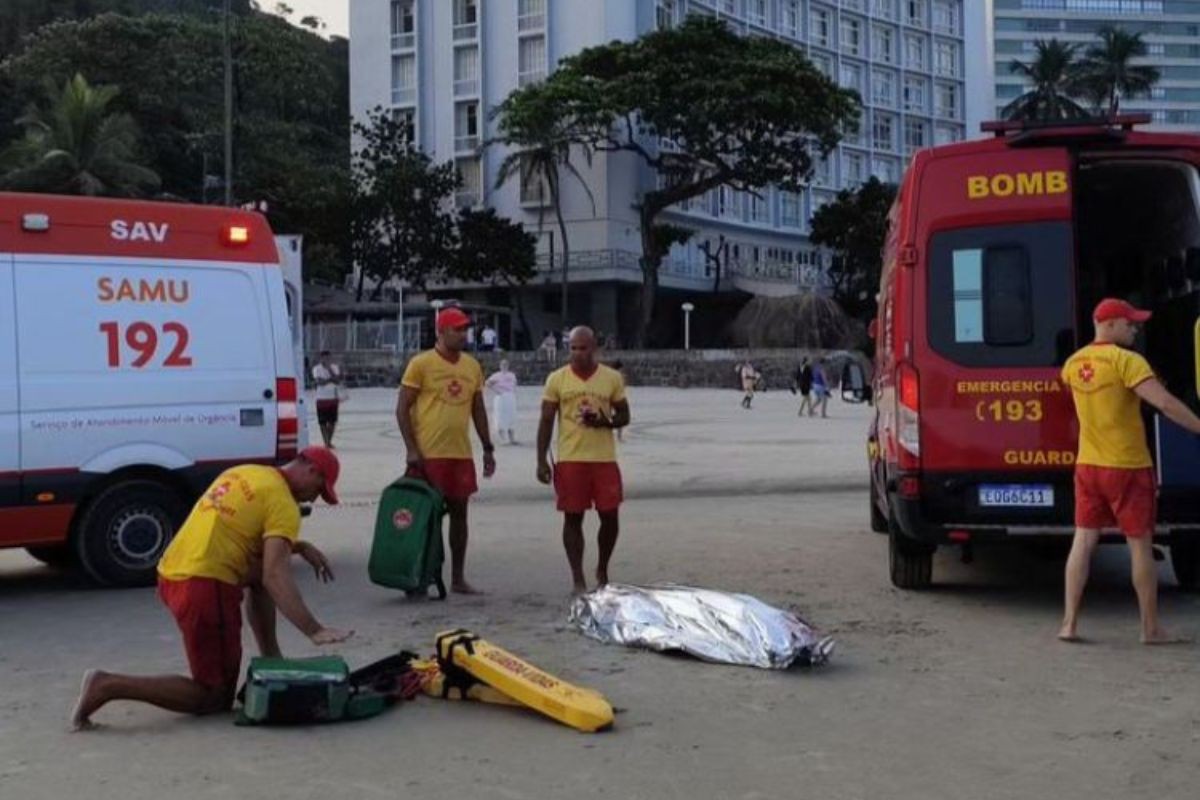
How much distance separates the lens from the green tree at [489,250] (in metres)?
59.8

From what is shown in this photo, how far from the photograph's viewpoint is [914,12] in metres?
91.1

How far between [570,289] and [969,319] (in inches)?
2295

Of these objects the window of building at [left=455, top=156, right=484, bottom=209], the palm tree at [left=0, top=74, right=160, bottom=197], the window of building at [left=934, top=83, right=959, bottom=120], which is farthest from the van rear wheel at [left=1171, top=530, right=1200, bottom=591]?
the window of building at [left=934, top=83, right=959, bottom=120]

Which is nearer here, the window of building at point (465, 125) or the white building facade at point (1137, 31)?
the window of building at point (465, 125)

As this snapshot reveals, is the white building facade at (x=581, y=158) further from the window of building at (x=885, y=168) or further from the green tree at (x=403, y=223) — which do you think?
the window of building at (x=885, y=168)

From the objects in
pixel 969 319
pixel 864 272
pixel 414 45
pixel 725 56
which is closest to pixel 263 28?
pixel 414 45

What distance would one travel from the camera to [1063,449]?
25.3 ft

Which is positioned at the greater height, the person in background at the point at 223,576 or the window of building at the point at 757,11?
the window of building at the point at 757,11

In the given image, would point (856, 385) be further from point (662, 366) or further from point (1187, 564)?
point (662, 366)

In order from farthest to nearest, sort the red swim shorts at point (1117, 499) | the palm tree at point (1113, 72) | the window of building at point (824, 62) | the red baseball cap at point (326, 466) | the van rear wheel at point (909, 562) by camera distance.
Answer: the palm tree at point (1113, 72)
the window of building at point (824, 62)
the van rear wheel at point (909, 562)
the red swim shorts at point (1117, 499)
the red baseball cap at point (326, 466)

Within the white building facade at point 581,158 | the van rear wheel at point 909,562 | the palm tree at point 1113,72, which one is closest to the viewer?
the van rear wheel at point 909,562

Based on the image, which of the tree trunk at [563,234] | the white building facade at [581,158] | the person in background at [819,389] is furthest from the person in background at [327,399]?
the tree trunk at [563,234]

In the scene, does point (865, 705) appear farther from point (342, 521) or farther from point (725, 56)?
point (725, 56)

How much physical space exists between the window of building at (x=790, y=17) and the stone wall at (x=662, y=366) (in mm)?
33653
